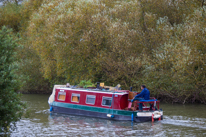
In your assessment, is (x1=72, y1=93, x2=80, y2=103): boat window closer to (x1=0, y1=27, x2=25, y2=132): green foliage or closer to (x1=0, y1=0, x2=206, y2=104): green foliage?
(x1=0, y1=0, x2=206, y2=104): green foliage

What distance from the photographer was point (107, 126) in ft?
50.3

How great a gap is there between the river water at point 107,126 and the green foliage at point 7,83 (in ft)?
10.4

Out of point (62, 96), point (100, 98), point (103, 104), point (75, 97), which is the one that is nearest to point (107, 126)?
point (103, 104)

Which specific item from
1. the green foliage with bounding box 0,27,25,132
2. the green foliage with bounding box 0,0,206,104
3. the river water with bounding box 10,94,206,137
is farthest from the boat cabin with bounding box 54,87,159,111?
the green foliage with bounding box 0,27,25,132

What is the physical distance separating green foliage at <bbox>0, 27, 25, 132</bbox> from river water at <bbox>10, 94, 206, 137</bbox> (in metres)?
3.17

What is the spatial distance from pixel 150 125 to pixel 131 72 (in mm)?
10470

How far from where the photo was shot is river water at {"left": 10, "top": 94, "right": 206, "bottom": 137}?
43.9 feet

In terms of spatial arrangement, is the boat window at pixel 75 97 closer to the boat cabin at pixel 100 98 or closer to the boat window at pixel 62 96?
the boat cabin at pixel 100 98

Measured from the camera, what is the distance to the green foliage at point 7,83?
1010cm

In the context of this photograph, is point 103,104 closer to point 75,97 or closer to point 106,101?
point 106,101

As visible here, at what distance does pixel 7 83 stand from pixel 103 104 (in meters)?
8.60

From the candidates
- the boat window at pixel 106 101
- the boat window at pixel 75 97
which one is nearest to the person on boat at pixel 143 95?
the boat window at pixel 106 101

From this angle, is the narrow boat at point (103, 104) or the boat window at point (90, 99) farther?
the boat window at point (90, 99)

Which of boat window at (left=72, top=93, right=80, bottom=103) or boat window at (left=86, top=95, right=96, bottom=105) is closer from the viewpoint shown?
boat window at (left=86, top=95, right=96, bottom=105)
